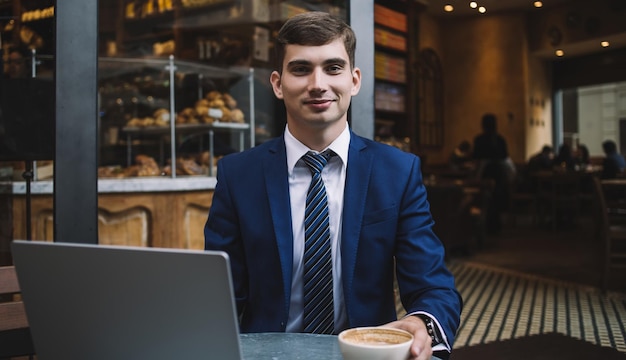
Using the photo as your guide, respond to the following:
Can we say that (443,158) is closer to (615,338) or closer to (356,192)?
(615,338)

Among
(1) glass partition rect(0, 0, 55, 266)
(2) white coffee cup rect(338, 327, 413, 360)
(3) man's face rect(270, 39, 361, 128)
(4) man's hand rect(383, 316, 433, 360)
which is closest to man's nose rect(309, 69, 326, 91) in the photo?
(3) man's face rect(270, 39, 361, 128)

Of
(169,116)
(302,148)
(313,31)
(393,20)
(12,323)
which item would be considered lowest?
(12,323)

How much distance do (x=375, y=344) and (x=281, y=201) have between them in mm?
667

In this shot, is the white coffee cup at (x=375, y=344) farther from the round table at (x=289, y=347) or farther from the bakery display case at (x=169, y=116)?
the bakery display case at (x=169, y=116)

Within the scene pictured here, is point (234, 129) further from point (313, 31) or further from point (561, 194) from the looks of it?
point (561, 194)

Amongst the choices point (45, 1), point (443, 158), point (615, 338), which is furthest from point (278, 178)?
point (443, 158)

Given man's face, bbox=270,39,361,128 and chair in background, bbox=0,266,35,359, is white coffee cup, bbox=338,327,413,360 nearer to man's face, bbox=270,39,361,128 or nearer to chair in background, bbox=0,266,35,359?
man's face, bbox=270,39,361,128

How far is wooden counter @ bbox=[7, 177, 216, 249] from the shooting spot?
341cm

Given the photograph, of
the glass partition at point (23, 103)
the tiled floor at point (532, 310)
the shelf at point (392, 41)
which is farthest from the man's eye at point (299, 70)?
the shelf at point (392, 41)

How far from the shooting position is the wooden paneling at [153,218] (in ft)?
11.2

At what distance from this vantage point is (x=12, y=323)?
1.25m

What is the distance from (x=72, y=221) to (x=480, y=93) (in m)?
11.2

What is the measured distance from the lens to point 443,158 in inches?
473

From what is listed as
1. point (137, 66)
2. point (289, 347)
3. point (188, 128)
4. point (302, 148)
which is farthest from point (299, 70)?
point (137, 66)
